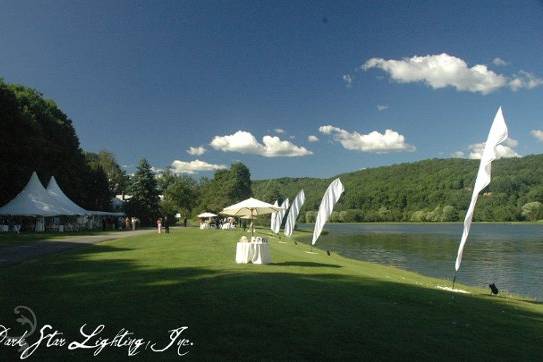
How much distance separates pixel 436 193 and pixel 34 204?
128 m

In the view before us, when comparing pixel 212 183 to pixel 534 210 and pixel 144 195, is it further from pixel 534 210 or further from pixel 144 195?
pixel 534 210

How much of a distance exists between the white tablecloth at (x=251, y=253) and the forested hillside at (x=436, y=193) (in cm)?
10178

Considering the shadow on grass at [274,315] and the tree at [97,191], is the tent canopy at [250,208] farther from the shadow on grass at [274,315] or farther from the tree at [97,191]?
the tree at [97,191]

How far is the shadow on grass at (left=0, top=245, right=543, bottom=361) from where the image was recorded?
22.3 feet

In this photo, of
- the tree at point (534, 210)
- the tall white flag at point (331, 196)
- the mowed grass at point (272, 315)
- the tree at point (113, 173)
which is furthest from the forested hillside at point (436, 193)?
the mowed grass at point (272, 315)

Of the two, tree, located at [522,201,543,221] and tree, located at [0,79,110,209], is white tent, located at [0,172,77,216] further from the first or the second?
tree, located at [522,201,543,221]

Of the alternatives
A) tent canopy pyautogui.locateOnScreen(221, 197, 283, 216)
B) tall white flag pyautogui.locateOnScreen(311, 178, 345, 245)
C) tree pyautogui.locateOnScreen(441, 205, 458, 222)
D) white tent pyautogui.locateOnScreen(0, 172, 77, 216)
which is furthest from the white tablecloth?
tree pyautogui.locateOnScreen(441, 205, 458, 222)

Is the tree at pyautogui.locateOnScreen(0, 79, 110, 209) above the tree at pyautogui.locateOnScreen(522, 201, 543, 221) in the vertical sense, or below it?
above

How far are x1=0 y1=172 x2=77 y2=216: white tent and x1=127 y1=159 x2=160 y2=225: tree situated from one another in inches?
1033

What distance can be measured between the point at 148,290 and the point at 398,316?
5303mm

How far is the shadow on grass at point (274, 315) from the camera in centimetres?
680

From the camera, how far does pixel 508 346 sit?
25.7 feet

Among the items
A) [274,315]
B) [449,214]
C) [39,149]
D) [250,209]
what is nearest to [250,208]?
[250,209]

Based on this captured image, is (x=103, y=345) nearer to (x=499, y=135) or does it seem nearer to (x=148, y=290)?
(x=148, y=290)
